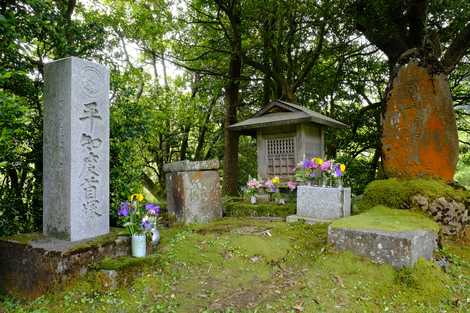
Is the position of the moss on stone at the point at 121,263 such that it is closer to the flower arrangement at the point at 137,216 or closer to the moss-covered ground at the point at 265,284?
the moss-covered ground at the point at 265,284

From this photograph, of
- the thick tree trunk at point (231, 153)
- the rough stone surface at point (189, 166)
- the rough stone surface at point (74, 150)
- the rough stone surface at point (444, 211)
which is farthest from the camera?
the thick tree trunk at point (231, 153)

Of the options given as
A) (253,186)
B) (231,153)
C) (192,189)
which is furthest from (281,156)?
(231,153)

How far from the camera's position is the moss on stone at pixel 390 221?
391cm

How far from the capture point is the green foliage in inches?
252

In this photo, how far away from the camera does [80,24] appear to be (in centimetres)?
599

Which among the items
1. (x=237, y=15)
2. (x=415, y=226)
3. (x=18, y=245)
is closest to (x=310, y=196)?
(x=415, y=226)

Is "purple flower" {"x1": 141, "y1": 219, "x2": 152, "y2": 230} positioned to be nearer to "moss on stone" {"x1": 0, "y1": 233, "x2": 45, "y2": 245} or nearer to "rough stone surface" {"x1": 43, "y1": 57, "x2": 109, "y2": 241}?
"rough stone surface" {"x1": 43, "y1": 57, "x2": 109, "y2": 241}

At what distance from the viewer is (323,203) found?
5.57m

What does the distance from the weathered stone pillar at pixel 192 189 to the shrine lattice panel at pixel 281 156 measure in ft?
6.54

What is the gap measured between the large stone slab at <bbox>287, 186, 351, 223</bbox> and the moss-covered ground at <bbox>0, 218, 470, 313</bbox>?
3.42ft

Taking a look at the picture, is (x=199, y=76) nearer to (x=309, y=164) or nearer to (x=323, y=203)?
(x=309, y=164)

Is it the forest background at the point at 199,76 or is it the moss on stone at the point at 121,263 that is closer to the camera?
the moss on stone at the point at 121,263

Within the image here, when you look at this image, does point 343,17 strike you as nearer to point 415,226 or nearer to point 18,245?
point 415,226

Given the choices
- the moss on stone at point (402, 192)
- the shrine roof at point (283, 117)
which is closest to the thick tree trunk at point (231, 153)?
the shrine roof at point (283, 117)
